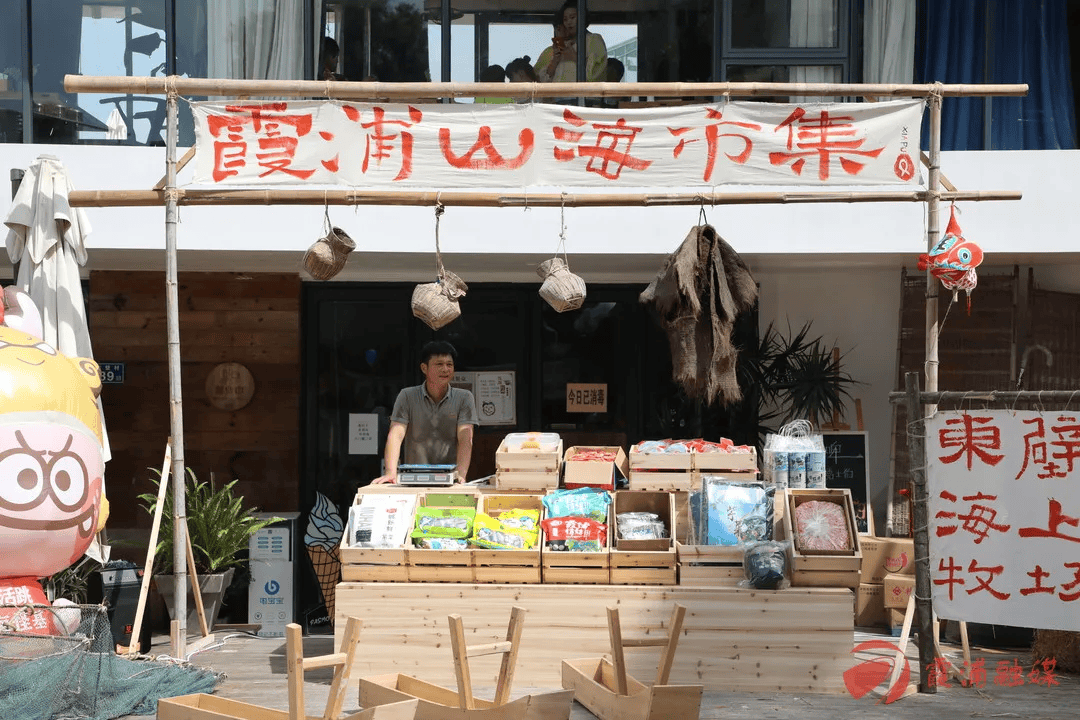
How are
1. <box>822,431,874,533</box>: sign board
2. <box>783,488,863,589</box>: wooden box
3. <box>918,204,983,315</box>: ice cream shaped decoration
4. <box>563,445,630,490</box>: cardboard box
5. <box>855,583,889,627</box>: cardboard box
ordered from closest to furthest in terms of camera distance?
<box>918,204,983,315</box>: ice cream shaped decoration
<box>783,488,863,589</box>: wooden box
<box>563,445,630,490</box>: cardboard box
<box>855,583,889,627</box>: cardboard box
<box>822,431,874,533</box>: sign board

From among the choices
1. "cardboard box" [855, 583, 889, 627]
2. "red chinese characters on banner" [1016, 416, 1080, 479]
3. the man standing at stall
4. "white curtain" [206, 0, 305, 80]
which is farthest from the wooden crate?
"white curtain" [206, 0, 305, 80]

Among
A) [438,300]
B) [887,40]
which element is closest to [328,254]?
[438,300]

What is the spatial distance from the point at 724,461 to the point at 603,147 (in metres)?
2.18

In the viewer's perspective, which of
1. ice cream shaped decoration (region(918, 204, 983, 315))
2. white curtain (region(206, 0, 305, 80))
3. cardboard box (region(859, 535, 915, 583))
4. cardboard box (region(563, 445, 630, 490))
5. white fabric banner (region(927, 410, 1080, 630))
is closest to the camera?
white fabric banner (region(927, 410, 1080, 630))

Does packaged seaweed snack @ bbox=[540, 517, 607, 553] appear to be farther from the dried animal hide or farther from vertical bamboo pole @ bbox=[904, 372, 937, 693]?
vertical bamboo pole @ bbox=[904, 372, 937, 693]

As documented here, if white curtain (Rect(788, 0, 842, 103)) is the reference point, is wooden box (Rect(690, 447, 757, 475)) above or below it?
below

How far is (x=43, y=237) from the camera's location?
25.4 feet

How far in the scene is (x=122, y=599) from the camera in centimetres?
802

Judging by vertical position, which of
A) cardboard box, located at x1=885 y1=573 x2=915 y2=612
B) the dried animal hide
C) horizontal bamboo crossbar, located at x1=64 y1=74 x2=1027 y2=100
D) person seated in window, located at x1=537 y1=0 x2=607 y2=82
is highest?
person seated in window, located at x1=537 y1=0 x2=607 y2=82

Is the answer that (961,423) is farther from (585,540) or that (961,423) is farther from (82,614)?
(82,614)

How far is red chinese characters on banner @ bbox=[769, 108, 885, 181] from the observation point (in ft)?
24.4

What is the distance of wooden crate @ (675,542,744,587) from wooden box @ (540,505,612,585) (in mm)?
463

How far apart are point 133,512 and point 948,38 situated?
26.3 feet

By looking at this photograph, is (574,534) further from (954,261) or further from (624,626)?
(954,261)
